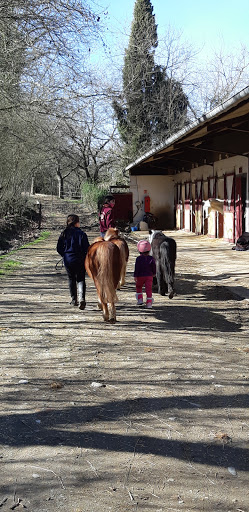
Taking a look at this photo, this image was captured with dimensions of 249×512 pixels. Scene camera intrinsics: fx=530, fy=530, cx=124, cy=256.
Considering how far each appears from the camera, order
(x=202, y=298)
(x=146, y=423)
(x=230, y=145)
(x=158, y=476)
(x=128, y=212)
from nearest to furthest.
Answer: (x=158, y=476) → (x=146, y=423) → (x=202, y=298) → (x=230, y=145) → (x=128, y=212)

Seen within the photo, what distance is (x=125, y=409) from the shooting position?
378 cm

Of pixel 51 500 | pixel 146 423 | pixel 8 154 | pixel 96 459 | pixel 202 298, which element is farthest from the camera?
pixel 8 154

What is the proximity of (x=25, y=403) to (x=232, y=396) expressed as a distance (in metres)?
1.55

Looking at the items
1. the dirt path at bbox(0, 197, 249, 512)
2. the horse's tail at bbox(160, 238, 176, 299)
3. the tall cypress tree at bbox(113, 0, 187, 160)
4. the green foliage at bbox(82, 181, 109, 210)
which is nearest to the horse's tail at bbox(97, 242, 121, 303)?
the dirt path at bbox(0, 197, 249, 512)

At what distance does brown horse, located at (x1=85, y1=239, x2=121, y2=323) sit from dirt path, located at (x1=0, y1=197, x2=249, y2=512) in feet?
0.88

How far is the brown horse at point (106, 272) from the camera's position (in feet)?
20.2

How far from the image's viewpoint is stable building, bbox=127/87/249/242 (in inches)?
472

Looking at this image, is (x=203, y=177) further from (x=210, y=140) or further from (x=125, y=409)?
(x=125, y=409)

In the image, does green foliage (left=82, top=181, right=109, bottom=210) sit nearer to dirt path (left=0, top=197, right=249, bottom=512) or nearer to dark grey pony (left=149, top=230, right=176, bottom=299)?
dark grey pony (left=149, top=230, right=176, bottom=299)

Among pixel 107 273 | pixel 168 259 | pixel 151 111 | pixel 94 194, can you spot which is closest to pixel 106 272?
pixel 107 273

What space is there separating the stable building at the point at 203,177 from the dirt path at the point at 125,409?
3520 mm

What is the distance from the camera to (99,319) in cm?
664

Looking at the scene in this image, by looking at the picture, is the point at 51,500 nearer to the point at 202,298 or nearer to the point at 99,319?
the point at 99,319

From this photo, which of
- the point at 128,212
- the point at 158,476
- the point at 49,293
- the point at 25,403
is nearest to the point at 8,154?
the point at 128,212
